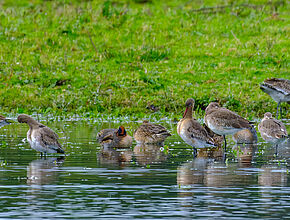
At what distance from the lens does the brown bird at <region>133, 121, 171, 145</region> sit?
1747 centimetres

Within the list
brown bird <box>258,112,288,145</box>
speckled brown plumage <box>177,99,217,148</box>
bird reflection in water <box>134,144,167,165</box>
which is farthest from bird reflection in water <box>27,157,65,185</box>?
brown bird <box>258,112,288,145</box>

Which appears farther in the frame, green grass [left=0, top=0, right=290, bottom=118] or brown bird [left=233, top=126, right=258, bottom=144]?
green grass [left=0, top=0, right=290, bottom=118]

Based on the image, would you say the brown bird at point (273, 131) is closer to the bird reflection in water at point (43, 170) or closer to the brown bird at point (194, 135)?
the brown bird at point (194, 135)

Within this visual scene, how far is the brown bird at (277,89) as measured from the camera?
23016 millimetres

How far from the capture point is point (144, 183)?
11414 mm

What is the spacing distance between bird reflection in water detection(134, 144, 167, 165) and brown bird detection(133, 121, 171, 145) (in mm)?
123

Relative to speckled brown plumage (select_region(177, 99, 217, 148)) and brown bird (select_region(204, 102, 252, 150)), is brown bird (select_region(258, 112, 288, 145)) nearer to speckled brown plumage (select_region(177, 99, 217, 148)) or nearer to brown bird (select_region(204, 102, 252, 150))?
brown bird (select_region(204, 102, 252, 150))

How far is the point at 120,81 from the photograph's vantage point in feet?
86.2

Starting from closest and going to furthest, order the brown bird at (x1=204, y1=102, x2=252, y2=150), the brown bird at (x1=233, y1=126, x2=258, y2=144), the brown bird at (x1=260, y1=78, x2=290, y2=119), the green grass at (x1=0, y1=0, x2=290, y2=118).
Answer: the brown bird at (x1=204, y1=102, x2=252, y2=150) < the brown bird at (x1=233, y1=126, x2=258, y2=144) < the brown bird at (x1=260, y1=78, x2=290, y2=119) < the green grass at (x1=0, y1=0, x2=290, y2=118)

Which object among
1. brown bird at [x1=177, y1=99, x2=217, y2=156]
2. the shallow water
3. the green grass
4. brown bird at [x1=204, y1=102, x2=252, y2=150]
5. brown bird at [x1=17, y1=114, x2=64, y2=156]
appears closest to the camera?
the shallow water

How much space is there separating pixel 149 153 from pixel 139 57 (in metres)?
13.3

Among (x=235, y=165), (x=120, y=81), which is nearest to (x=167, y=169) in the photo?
(x=235, y=165)

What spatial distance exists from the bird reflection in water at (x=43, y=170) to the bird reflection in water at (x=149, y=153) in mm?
1552

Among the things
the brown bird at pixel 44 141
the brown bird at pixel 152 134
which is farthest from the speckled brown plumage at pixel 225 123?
the brown bird at pixel 44 141
